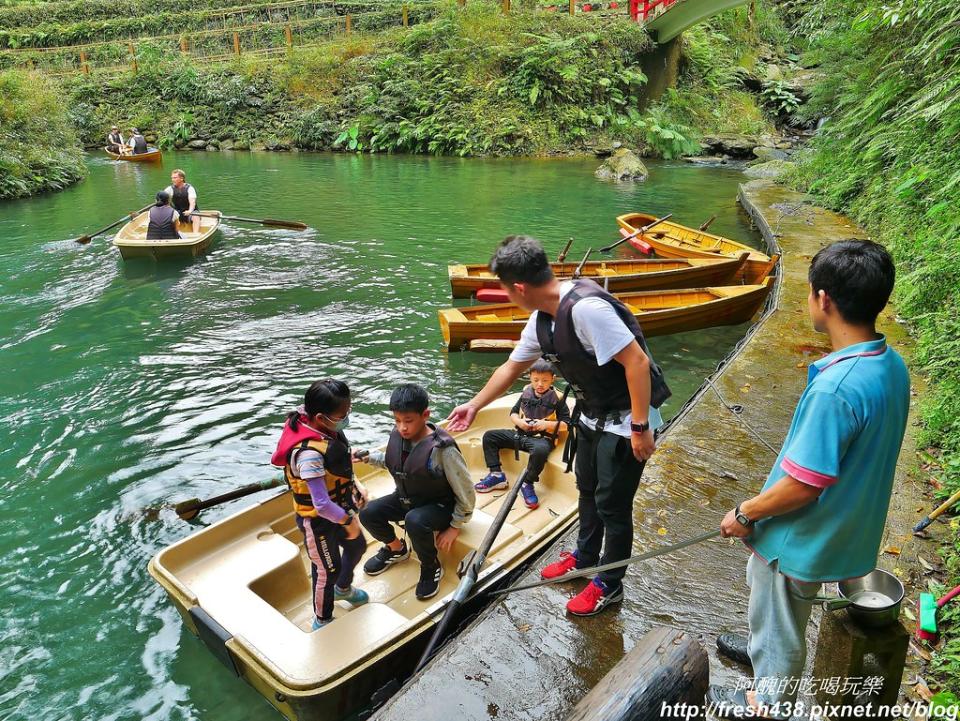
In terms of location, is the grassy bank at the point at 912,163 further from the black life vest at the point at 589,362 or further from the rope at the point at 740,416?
the black life vest at the point at 589,362

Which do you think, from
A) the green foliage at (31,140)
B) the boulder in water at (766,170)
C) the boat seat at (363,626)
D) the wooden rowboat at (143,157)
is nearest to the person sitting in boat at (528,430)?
the boat seat at (363,626)

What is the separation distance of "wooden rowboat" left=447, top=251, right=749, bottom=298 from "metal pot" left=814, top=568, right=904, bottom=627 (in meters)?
8.10

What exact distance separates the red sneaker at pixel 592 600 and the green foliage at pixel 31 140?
22717 millimetres

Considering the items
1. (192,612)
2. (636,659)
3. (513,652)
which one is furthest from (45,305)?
(636,659)

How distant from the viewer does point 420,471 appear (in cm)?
382

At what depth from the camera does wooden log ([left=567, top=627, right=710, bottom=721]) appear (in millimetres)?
2195

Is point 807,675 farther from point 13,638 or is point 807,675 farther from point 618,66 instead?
point 618,66

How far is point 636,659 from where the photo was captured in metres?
2.34

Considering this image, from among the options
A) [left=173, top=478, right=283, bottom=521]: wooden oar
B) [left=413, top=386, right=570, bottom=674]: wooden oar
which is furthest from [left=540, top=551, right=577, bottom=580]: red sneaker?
[left=173, top=478, right=283, bottom=521]: wooden oar

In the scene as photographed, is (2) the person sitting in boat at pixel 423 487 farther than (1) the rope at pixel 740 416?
No

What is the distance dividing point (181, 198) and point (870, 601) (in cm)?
1450

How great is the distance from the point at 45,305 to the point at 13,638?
330 inches

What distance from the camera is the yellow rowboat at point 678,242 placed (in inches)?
495

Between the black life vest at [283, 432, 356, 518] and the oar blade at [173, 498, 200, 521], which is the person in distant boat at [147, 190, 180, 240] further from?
the black life vest at [283, 432, 356, 518]
